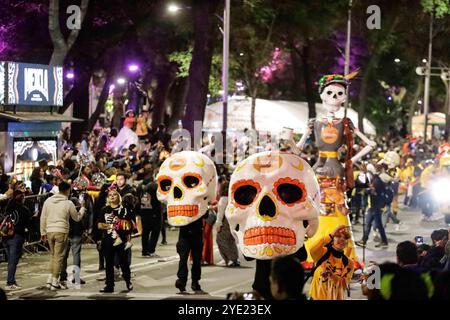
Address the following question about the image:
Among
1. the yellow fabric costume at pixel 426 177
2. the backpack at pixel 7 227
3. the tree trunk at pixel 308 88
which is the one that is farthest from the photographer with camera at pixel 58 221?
the tree trunk at pixel 308 88

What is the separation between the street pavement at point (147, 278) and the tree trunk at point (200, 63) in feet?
33.0

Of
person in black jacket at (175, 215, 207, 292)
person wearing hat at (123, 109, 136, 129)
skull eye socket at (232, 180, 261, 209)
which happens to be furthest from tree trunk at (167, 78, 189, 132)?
skull eye socket at (232, 180, 261, 209)

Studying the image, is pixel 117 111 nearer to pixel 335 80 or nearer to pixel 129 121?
pixel 129 121

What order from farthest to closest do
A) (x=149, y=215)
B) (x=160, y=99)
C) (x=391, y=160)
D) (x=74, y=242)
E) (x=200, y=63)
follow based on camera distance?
(x=160, y=99)
(x=200, y=63)
(x=391, y=160)
(x=149, y=215)
(x=74, y=242)

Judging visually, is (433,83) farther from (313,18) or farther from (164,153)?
(164,153)

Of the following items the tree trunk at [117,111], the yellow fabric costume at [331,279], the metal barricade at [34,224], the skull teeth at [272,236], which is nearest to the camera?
the skull teeth at [272,236]

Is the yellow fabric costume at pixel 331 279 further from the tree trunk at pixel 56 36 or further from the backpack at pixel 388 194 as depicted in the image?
the tree trunk at pixel 56 36

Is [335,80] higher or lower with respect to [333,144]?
higher

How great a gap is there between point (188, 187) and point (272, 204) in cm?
260

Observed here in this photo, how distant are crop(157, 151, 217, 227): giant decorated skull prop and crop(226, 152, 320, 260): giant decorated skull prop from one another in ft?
6.95

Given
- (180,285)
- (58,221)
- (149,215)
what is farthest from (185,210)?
(149,215)

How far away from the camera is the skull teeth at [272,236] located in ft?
38.9

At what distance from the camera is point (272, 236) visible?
11875 millimetres

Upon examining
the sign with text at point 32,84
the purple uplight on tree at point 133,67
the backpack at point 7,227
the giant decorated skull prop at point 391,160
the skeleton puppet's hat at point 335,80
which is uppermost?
the purple uplight on tree at point 133,67
